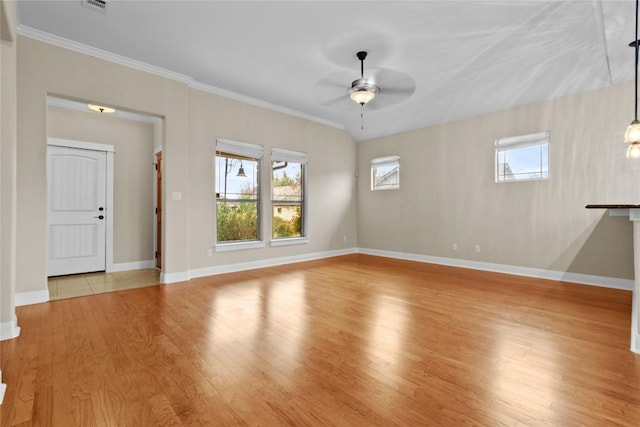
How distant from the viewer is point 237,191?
5418mm

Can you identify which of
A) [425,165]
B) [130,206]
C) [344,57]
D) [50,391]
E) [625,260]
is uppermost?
[344,57]

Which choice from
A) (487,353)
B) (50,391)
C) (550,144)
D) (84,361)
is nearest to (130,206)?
(84,361)

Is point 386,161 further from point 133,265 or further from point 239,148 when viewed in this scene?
point 133,265

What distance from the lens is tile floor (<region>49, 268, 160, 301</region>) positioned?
388 cm

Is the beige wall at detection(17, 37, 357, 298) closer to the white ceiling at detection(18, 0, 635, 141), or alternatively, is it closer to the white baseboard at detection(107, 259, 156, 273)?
the white ceiling at detection(18, 0, 635, 141)

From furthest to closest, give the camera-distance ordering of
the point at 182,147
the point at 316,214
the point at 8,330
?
the point at 316,214
the point at 182,147
the point at 8,330

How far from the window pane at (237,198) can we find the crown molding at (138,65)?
103cm

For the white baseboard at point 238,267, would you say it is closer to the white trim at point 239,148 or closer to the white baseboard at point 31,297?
the white baseboard at point 31,297

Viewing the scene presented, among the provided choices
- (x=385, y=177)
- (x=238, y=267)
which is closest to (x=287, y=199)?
(x=238, y=267)

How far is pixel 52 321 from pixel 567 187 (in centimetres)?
666

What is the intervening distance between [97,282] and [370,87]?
15.6ft

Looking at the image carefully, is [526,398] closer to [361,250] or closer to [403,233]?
[403,233]

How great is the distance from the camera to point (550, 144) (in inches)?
183

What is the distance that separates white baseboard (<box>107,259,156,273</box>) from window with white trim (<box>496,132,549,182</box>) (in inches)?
256
